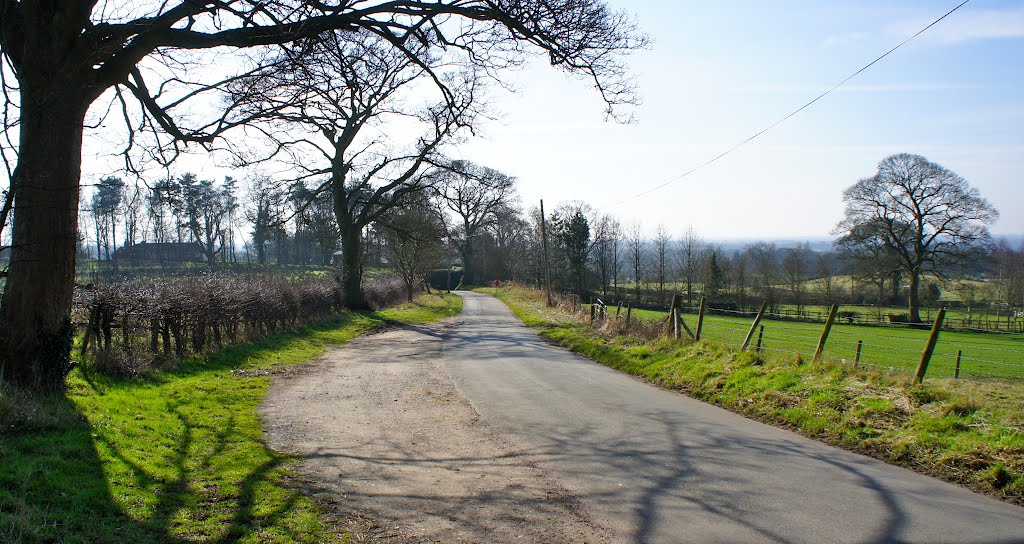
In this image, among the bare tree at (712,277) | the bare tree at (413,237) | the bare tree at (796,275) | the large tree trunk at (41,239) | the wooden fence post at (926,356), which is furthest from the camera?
the bare tree at (712,277)

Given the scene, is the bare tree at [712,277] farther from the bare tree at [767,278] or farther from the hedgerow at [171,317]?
the hedgerow at [171,317]

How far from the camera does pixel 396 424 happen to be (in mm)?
8625

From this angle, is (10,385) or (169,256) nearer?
(10,385)

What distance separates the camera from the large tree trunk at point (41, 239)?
714cm

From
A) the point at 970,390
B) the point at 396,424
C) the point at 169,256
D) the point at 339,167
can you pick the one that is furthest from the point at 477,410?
the point at 169,256

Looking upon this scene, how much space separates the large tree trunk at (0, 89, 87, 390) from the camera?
281 inches

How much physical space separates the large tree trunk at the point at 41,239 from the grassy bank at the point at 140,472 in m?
0.61

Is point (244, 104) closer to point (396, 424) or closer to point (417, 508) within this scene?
point (396, 424)

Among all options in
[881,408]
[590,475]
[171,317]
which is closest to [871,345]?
[881,408]

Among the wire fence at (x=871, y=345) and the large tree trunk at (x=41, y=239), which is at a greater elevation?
the large tree trunk at (x=41, y=239)

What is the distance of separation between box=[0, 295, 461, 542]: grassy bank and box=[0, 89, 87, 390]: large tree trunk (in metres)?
0.61

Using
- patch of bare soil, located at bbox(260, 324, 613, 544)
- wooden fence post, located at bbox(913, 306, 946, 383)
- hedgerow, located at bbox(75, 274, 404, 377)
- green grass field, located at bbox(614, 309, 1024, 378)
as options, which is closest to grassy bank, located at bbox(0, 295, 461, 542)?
patch of bare soil, located at bbox(260, 324, 613, 544)

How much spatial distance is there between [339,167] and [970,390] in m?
26.3

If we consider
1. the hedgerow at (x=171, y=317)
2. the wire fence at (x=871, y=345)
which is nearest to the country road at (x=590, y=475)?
the hedgerow at (x=171, y=317)
